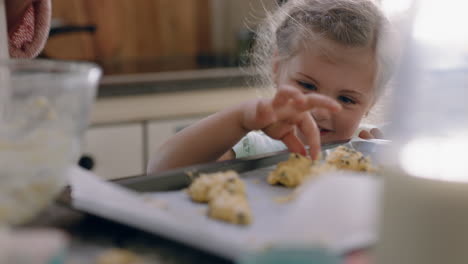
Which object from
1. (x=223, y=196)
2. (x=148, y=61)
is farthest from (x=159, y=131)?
(x=223, y=196)

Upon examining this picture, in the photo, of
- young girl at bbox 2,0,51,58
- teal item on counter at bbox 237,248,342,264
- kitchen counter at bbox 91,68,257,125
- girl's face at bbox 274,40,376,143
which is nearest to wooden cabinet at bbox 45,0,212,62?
kitchen counter at bbox 91,68,257,125

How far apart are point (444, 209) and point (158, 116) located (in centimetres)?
162

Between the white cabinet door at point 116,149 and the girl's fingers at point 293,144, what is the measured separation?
1211mm

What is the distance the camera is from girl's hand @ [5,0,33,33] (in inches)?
37.2

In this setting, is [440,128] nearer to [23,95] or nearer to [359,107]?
[23,95]

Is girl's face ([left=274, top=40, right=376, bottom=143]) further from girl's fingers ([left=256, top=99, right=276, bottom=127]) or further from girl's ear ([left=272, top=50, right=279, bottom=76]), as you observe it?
girl's fingers ([left=256, top=99, right=276, bottom=127])

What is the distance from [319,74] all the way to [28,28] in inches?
23.6

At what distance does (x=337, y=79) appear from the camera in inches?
43.5

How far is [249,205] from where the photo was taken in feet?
1.77

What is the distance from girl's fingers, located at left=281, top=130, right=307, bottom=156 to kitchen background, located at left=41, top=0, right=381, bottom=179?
1.08 metres

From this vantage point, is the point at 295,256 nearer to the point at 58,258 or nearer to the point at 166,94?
the point at 58,258

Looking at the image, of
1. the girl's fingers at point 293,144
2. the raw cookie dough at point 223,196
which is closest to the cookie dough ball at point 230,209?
the raw cookie dough at point 223,196

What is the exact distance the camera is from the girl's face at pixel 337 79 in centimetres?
111

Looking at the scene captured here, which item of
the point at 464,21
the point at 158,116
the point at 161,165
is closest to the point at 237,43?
the point at 158,116
